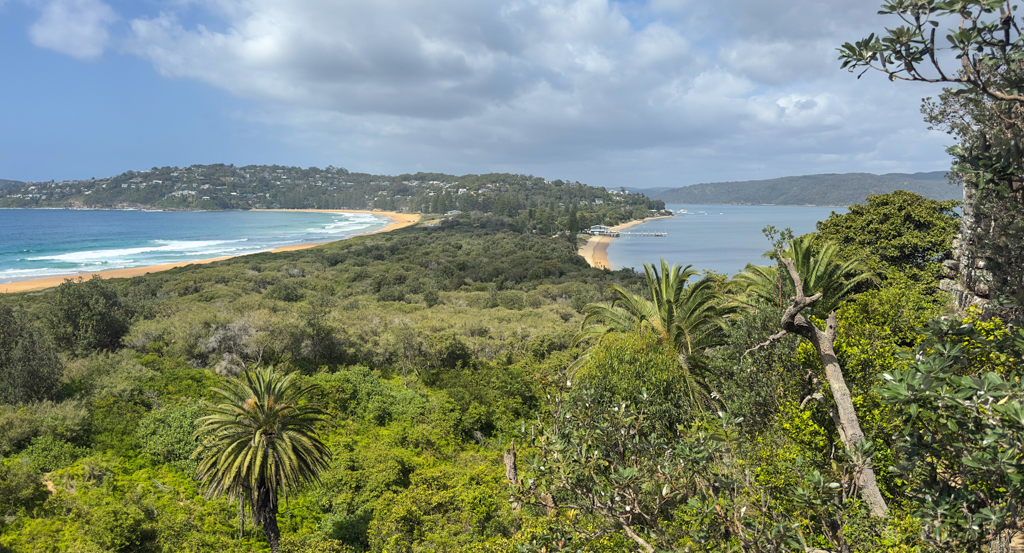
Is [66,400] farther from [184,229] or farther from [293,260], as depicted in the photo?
[184,229]

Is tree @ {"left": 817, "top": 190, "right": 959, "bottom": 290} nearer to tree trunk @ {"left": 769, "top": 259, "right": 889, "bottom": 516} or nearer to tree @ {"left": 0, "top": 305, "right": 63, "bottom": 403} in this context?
tree trunk @ {"left": 769, "top": 259, "right": 889, "bottom": 516}

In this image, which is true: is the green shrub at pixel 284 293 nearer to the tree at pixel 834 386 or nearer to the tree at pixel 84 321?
the tree at pixel 84 321

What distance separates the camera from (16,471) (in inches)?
467

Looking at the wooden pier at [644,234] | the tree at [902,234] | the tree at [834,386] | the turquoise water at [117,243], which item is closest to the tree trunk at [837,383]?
the tree at [834,386]

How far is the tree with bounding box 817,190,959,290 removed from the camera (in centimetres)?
1950

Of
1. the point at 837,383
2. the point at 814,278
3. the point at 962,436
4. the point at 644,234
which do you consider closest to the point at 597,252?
the point at 644,234

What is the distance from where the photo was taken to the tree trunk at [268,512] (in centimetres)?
1043

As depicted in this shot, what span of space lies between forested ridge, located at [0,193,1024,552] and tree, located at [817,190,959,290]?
103mm

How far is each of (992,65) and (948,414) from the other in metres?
2.31

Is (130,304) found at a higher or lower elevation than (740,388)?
lower

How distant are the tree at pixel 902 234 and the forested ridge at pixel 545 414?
103 mm

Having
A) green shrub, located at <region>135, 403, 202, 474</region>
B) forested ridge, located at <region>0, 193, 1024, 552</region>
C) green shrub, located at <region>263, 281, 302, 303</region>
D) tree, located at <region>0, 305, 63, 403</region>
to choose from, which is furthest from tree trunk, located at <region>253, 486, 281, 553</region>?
green shrub, located at <region>263, 281, 302, 303</region>

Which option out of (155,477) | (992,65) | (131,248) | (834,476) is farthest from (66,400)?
(131,248)

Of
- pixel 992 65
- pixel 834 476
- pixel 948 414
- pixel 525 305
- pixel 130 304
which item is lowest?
pixel 525 305
